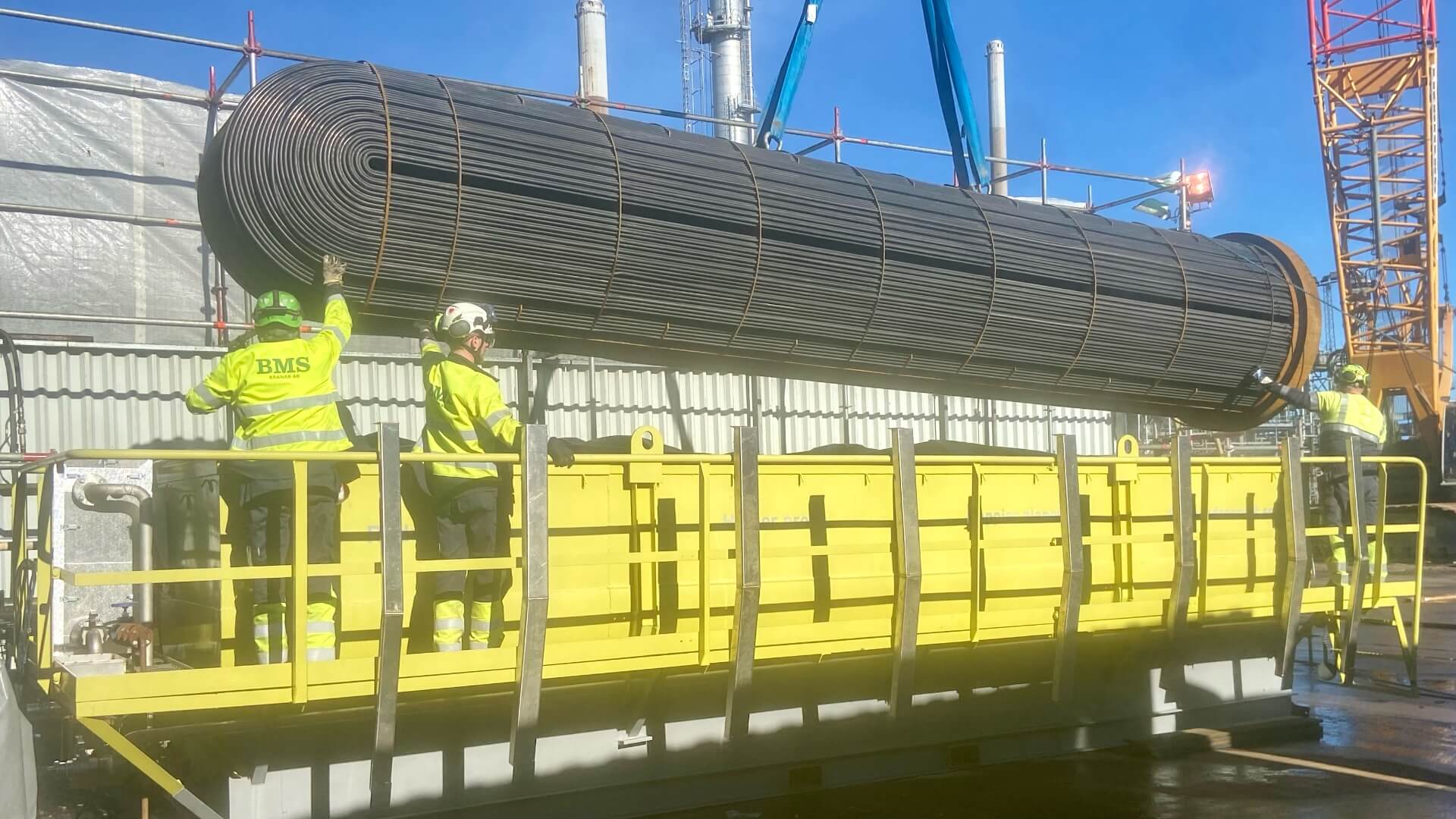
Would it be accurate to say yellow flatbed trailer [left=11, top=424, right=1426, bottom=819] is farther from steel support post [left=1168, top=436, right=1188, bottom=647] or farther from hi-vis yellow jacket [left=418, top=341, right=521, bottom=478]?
hi-vis yellow jacket [left=418, top=341, right=521, bottom=478]

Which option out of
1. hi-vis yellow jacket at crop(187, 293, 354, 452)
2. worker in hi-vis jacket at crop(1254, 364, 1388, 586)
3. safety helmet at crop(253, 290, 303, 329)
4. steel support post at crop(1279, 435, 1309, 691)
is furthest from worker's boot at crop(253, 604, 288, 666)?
worker in hi-vis jacket at crop(1254, 364, 1388, 586)

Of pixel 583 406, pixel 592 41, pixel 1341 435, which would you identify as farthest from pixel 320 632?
pixel 592 41

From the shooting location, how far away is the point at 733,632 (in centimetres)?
505

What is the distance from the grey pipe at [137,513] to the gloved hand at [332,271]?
44.3 inches

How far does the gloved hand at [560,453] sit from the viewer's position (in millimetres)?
4672

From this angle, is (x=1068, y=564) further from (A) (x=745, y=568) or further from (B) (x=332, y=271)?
(B) (x=332, y=271)

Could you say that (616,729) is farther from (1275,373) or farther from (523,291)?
(1275,373)

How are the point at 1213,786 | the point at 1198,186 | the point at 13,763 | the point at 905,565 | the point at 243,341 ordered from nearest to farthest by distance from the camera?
1. the point at 13,763
2. the point at 243,341
3. the point at 905,565
4. the point at 1213,786
5. the point at 1198,186

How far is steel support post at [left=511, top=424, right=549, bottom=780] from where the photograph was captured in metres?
4.53

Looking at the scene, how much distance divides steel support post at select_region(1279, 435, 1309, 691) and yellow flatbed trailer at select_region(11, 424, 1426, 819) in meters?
0.02

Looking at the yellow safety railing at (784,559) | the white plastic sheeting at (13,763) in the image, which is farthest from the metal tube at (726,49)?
the white plastic sheeting at (13,763)

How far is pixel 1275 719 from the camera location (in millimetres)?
7305

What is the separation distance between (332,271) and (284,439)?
823 mm

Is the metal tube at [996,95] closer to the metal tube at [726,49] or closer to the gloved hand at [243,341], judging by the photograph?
the metal tube at [726,49]
